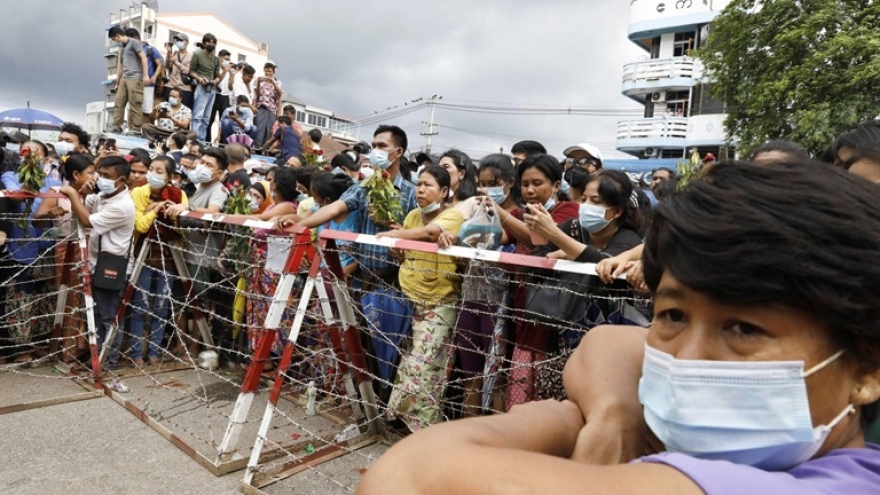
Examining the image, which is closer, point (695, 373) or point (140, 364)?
point (695, 373)

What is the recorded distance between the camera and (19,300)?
555 centimetres

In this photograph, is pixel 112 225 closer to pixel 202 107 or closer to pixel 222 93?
pixel 202 107

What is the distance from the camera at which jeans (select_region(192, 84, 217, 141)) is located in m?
12.3

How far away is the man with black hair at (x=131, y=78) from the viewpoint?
1142cm

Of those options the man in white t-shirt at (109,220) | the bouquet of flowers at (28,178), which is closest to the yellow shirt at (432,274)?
the man in white t-shirt at (109,220)

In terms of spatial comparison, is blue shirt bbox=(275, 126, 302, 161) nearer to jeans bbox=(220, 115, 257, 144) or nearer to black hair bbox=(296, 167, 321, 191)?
jeans bbox=(220, 115, 257, 144)

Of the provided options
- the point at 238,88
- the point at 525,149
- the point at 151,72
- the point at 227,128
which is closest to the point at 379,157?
the point at 525,149

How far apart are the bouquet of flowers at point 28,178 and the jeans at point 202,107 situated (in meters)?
7.01

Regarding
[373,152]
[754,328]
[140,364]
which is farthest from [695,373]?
[140,364]

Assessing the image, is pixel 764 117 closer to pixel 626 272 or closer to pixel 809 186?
pixel 626 272

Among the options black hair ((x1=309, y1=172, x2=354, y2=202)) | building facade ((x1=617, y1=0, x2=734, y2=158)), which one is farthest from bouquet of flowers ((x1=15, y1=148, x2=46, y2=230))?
building facade ((x1=617, y1=0, x2=734, y2=158))

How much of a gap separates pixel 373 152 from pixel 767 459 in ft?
14.4

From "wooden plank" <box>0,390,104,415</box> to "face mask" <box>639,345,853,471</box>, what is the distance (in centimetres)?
507

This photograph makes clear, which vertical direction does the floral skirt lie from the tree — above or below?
below
